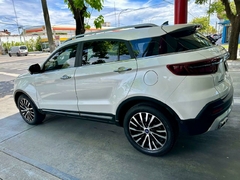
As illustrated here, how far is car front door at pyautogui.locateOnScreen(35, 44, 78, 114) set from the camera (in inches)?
128

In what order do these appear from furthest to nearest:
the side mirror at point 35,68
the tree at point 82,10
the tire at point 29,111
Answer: the tree at point 82,10 → the tire at point 29,111 → the side mirror at point 35,68

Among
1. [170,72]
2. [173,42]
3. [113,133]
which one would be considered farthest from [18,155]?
[173,42]

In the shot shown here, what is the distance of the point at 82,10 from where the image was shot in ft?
19.3

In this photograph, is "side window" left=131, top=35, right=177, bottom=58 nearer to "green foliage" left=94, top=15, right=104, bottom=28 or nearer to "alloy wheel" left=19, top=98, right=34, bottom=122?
"alloy wheel" left=19, top=98, right=34, bottom=122

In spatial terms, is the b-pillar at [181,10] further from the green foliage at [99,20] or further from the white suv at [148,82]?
the white suv at [148,82]

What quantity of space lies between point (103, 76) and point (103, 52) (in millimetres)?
411

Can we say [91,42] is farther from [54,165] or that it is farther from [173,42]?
[54,165]

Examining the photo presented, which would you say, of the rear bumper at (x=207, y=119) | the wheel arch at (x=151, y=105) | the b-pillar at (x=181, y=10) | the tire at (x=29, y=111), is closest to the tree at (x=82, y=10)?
the b-pillar at (x=181, y=10)

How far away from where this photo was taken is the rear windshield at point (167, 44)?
2369mm

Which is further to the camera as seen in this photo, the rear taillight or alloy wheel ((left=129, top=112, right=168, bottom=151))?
alloy wheel ((left=129, top=112, right=168, bottom=151))

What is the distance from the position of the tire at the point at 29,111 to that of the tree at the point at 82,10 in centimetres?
285

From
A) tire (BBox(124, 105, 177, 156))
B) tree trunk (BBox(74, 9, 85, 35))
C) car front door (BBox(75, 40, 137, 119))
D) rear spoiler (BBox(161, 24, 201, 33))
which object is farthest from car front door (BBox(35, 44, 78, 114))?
tree trunk (BBox(74, 9, 85, 35))

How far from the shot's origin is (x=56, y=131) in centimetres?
381

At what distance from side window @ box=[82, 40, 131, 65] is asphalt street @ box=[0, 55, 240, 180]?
1.39 metres
